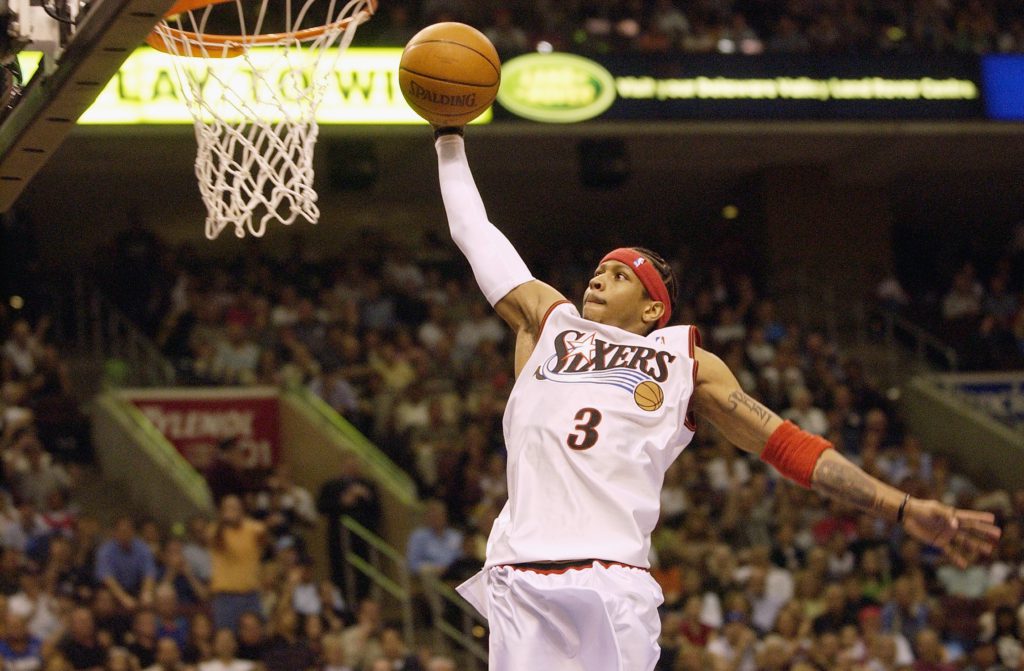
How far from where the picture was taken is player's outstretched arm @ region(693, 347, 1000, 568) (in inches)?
154

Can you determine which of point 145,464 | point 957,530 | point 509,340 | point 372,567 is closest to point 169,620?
point 372,567

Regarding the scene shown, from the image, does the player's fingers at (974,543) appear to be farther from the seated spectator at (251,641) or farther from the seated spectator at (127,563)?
the seated spectator at (127,563)

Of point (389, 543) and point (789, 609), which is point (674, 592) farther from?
point (389, 543)

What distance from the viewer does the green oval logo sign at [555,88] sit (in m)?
15.9

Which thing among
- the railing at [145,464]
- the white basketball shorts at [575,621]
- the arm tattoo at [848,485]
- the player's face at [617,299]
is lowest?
the railing at [145,464]

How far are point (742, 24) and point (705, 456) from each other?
584cm

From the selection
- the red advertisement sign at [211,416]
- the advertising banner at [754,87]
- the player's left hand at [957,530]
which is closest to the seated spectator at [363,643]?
the red advertisement sign at [211,416]

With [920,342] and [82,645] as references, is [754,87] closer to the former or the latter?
[920,342]

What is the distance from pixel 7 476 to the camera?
495 inches

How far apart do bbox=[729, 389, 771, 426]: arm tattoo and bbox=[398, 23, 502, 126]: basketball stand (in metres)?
1.21

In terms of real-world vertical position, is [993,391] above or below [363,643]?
above

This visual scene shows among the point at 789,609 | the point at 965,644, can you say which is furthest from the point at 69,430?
the point at 965,644

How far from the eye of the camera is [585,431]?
427 cm

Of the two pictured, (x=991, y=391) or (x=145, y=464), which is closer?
(x=145, y=464)
